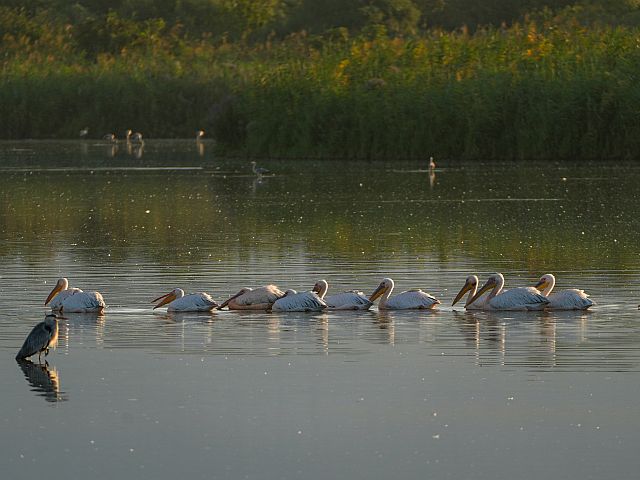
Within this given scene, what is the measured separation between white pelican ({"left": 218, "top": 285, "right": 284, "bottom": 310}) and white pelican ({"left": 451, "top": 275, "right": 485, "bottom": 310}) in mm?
1587

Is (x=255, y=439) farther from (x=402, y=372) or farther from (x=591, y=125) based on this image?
(x=591, y=125)

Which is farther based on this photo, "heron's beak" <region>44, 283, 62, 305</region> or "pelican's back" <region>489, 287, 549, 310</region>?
"heron's beak" <region>44, 283, 62, 305</region>

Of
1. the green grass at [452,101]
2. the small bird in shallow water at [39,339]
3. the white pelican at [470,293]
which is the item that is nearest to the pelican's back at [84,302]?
the small bird in shallow water at [39,339]

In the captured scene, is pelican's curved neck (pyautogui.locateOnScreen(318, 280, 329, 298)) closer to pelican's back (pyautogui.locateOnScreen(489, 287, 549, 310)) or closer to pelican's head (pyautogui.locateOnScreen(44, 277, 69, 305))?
pelican's back (pyautogui.locateOnScreen(489, 287, 549, 310))

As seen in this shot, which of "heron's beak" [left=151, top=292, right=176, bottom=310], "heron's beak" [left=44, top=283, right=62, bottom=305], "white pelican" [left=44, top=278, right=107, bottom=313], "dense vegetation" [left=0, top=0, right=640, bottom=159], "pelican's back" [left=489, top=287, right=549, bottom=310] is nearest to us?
"white pelican" [left=44, top=278, right=107, bottom=313]

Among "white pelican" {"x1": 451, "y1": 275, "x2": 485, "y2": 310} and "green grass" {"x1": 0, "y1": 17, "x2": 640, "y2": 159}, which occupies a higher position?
"green grass" {"x1": 0, "y1": 17, "x2": 640, "y2": 159}

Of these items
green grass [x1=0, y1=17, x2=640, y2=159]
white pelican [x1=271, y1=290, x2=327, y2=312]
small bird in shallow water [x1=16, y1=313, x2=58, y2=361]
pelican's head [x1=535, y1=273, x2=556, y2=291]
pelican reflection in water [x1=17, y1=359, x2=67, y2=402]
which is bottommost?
pelican reflection in water [x1=17, y1=359, x2=67, y2=402]

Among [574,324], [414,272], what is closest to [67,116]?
[414,272]

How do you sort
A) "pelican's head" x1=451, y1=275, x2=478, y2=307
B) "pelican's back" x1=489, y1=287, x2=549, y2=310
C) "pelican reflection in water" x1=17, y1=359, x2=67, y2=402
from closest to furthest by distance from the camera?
"pelican reflection in water" x1=17, y1=359, x2=67, y2=402
"pelican's back" x1=489, y1=287, x2=549, y2=310
"pelican's head" x1=451, y1=275, x2=478, y2=307

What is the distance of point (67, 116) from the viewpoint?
189ft

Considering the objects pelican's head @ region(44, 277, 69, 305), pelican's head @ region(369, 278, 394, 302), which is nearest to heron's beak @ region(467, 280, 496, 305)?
pelican's head @ region(369, 278, 394, 302)

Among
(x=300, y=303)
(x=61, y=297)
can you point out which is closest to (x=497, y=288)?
(x=300, y=303)

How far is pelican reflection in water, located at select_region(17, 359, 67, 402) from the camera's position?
10.8 meters

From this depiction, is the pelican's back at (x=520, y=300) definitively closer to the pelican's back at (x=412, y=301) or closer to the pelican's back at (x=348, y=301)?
the pelican's back at (x=412, y=301)
